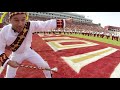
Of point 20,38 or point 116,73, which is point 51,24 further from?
point 116,73

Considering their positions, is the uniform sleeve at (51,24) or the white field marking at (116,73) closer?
the uniform sleeve at (51,24)

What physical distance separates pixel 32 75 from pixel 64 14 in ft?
5.63

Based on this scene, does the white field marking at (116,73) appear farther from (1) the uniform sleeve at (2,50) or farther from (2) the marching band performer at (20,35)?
(1) the uniform sleeve at (2,50)

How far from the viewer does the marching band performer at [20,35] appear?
13.3 ft

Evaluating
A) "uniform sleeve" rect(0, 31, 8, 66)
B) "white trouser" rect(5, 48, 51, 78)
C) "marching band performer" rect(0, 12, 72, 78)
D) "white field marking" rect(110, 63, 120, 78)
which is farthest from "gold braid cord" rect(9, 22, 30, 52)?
"white field marking" rect(110, 63, 120, 78)

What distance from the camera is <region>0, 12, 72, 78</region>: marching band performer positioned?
405 centimetres

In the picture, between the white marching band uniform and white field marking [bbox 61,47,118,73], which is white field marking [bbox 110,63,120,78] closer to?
white field marking [bbox 61,47,118,73]

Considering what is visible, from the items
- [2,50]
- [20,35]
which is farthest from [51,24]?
[2,50]

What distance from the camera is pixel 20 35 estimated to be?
440 centimetres

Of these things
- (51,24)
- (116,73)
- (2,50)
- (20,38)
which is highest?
(51,24)

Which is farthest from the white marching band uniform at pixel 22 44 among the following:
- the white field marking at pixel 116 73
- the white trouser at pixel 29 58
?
the white field marking at pixel 116 73
